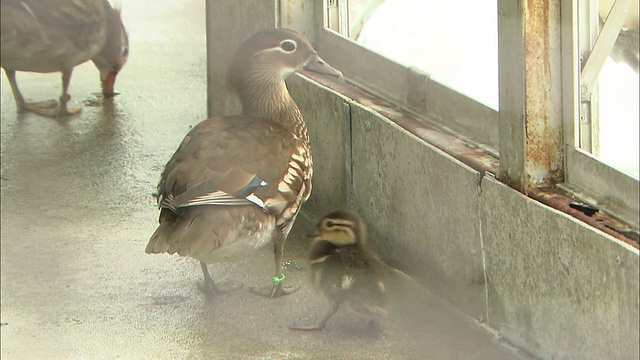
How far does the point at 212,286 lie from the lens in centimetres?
301

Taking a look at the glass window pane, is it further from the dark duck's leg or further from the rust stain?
the dark duck's leg

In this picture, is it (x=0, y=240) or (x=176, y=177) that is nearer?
(x=0, y=240)

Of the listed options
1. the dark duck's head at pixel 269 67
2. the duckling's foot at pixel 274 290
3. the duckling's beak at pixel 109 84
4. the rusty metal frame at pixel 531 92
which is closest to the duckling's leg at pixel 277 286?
the duckling's foot at pixel 274 290

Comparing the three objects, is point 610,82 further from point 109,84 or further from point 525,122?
point 109,84

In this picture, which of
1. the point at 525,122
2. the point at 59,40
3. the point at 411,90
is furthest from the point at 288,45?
the point at 59,40

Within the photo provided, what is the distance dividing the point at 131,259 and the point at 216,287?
38cm

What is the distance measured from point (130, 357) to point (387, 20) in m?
1.10

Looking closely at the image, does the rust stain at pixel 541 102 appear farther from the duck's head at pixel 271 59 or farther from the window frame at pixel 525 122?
the duck's head at pixel 271 59

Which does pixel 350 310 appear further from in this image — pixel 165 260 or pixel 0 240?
pixel 0 240

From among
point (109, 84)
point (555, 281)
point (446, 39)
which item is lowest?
point (555, 281)

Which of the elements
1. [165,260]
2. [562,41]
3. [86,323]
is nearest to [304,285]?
[165,260]

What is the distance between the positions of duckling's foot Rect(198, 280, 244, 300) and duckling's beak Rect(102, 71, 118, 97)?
77 centimetres

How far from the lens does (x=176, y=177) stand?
8.73 feet

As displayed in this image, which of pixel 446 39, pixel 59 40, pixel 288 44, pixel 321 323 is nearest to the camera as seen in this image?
pixel 59 40
